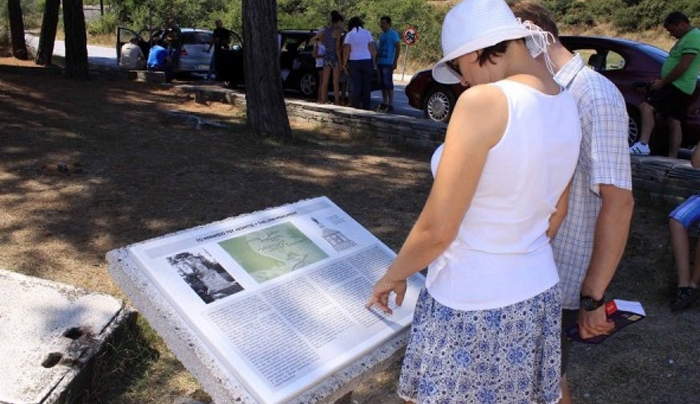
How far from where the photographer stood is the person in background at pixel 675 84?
627 centimetres

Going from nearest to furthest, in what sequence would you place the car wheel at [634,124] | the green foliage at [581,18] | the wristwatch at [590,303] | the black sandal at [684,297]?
the wristwatch at [590,303] < the black sandal at [684,297] < the car wheel at [634,124] < the green foliage at [581,18]

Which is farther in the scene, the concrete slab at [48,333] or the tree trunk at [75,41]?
the tree trunk at [75,41]

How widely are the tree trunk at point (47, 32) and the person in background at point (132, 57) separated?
1.63 metres

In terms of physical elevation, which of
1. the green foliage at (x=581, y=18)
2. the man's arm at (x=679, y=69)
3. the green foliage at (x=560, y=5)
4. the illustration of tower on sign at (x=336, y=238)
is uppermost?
the green foliage at (x=560, y=5)

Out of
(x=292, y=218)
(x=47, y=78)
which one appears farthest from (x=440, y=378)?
(x=47, y=78)

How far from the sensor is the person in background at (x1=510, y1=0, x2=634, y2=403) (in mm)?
1786

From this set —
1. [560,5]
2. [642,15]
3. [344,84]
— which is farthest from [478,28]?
[560,5]

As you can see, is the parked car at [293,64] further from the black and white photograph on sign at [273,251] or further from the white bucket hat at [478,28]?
the white bucket hat at [478,28]

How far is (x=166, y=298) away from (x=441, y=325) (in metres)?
0.82

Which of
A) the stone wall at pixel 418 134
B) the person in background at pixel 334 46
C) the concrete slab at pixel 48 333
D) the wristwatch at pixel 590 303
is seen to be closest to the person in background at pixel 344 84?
the person in background at pixel 334 46

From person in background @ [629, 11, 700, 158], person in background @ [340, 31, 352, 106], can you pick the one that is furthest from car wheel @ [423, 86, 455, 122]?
person in background @ [629, 11, 700, 158]

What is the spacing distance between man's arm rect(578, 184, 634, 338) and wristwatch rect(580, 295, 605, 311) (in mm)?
14

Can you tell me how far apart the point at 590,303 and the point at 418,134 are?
6.06 meters

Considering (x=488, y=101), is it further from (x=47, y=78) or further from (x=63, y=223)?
(x=47, y=78)
